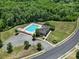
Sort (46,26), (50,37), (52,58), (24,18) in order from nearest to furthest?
(52,58) < (50,37) < (46,26) < (24,18)

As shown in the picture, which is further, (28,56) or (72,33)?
(72,33)

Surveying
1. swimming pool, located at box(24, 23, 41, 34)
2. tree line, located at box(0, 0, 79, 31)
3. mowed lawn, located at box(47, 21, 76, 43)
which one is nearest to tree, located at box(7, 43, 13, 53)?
swimming pool, located at box(24, 23, 41, 34)

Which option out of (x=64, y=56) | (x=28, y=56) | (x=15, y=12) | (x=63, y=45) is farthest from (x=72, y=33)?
(x=15, y=12)

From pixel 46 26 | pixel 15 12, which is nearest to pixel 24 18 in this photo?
pixel 15 12

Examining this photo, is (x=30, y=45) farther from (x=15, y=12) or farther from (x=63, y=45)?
(x=15, y=12)

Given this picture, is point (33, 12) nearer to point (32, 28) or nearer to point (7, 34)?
point (32, 28)

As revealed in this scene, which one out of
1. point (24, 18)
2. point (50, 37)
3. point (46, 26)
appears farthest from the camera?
point (24, 18)

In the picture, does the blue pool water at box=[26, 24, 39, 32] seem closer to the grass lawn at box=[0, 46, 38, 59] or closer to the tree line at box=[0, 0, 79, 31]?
the tree line at box=[0, 0, 79, 31]
